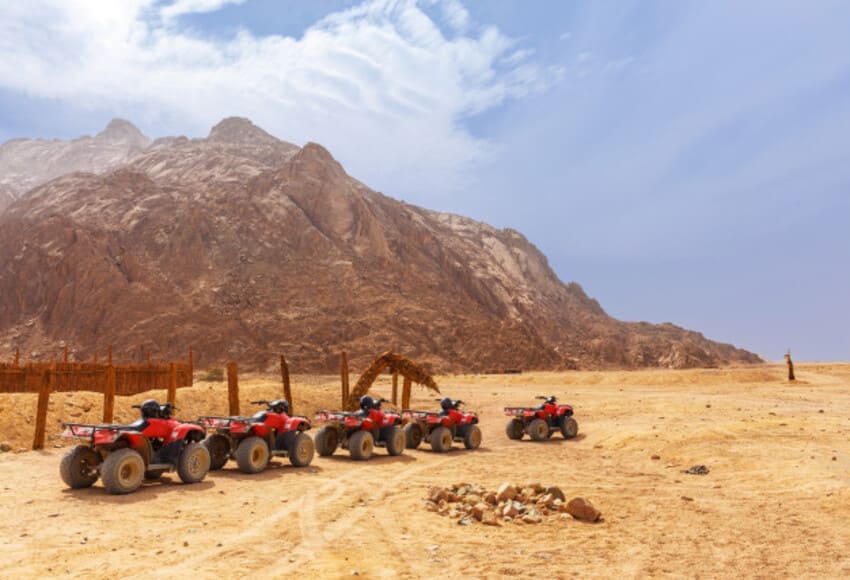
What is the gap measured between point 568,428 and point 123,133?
174633mm

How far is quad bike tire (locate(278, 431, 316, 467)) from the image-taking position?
44.8 ft

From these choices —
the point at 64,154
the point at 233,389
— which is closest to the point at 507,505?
the point at 233,389

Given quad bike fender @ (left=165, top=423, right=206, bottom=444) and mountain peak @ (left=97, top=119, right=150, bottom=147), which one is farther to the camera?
mountain peak @ (left=97, top=119, right=150, bottom=147)

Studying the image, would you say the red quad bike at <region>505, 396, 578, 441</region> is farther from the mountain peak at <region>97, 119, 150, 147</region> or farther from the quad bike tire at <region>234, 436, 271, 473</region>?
the mountain peak at <region>97, 119, 150, 147</region>

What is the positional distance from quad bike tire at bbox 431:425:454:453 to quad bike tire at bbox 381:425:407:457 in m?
1.30

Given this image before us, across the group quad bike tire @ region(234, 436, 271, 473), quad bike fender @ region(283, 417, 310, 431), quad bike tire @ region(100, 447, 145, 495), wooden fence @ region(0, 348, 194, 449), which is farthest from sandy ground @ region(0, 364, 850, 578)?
wooden fence @ region(0, 348, 194, 449)

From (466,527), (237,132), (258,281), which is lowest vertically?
(466,527)

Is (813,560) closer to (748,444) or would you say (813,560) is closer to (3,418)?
(748,444)

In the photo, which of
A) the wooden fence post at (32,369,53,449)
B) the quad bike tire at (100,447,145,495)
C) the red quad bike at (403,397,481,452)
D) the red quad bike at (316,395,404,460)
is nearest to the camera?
the quad bike tire at (100,447,145,495)

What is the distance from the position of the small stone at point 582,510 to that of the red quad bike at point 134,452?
668 cm

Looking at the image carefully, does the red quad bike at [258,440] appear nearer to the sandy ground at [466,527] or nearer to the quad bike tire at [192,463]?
the sandy ground at [466,527]

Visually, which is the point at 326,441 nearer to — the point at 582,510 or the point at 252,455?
the point at 252,455

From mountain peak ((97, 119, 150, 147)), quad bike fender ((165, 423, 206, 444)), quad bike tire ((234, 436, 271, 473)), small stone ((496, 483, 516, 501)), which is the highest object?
mountain peak ((97, 119, 150, 147))

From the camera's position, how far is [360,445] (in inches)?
598
